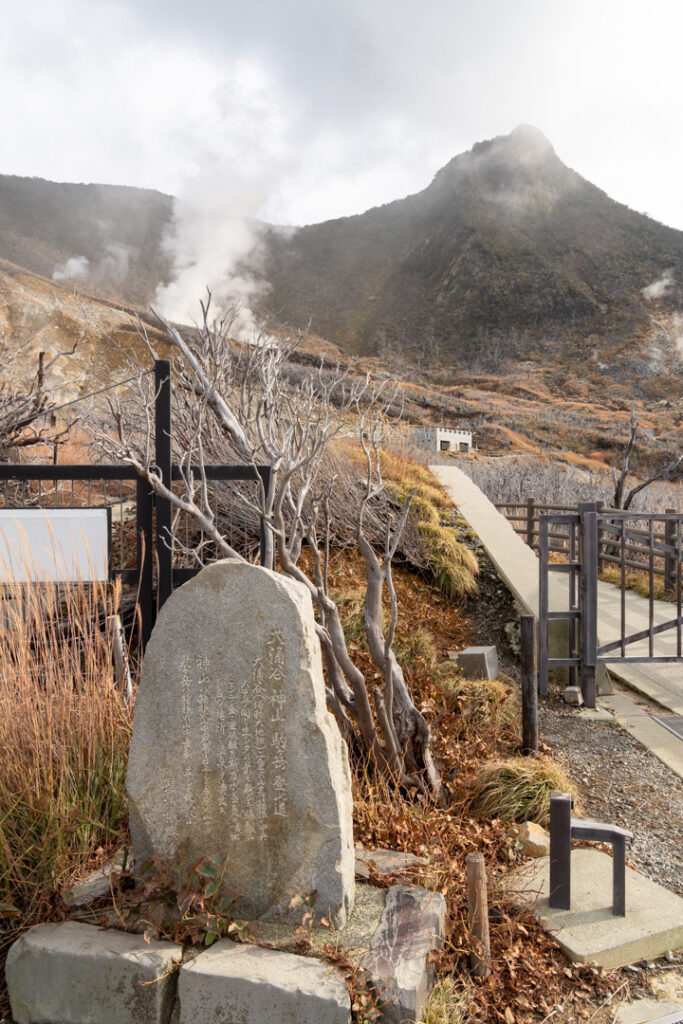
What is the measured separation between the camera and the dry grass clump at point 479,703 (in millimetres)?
4355

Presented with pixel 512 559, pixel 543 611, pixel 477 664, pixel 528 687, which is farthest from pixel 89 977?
pixel 512 559

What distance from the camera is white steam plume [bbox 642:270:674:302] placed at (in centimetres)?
7714

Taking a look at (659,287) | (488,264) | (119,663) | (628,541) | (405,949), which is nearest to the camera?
(405,949)

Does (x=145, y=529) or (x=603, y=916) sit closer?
(x=603, y=916)

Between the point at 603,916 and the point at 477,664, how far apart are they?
264 centimetres

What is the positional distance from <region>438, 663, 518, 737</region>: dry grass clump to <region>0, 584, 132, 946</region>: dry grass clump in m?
2.19

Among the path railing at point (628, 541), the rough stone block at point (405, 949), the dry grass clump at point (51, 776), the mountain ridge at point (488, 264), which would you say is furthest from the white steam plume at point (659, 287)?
the rough stone block at point (405, 949)

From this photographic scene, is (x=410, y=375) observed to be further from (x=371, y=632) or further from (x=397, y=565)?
(x=371, y=632)

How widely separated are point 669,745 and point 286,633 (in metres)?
3.55

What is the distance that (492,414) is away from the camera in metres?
40.8

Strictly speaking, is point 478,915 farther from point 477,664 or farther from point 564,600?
point 564,600

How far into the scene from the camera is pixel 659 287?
7781 centimetres

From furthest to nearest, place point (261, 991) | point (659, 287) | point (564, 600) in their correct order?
point (659, 287)
point (564, 600)
point (261, 991)

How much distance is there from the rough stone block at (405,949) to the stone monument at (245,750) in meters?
0.17
